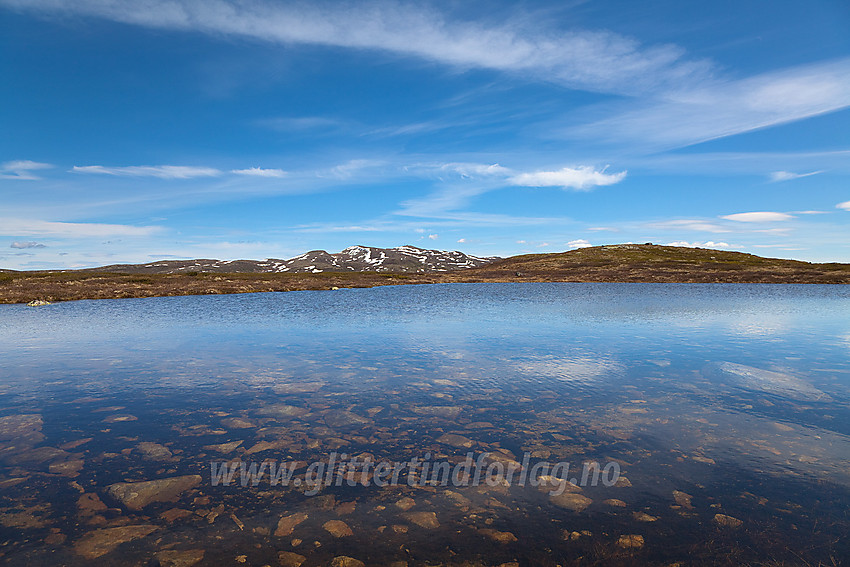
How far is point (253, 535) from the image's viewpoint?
7727 mm

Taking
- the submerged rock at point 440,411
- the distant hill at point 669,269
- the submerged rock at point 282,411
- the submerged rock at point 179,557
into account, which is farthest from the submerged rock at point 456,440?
the distant hill at point 669,269

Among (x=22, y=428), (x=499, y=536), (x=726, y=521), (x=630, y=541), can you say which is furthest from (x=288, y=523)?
(x=22, y=428)

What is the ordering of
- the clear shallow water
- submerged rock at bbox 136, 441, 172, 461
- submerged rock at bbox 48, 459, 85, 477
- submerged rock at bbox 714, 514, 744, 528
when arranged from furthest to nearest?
submerged rock at bbox 136, 441, 172, 461 < submerged rock at bbox 48, 459, 85, 477 < submerged rock at bbox 714, 514, 744, 528 < the clear shallow water

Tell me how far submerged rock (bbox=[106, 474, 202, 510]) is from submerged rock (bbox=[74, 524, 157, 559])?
72cm

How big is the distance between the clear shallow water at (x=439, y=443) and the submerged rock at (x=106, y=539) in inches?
1.6

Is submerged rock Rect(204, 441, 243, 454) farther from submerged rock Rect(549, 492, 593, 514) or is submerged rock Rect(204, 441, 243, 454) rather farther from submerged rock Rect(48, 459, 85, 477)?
submerged rock Rect(549, 492, 593, 514)

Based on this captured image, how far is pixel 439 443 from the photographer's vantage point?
A: 11766mm

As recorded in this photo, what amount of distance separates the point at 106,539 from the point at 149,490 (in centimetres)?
171

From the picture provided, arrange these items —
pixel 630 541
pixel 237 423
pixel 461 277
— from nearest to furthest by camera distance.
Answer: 1. pixel 630 541
2. pixel 237 423
3. pixel 461 277

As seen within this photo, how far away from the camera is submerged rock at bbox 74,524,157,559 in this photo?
23.9 feet

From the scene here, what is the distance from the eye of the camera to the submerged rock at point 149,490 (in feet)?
29.1

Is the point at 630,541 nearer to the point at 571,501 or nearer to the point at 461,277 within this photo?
the point at 571,501

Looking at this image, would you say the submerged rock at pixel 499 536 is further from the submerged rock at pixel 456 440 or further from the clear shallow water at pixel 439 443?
the submerged rock at pixel 456 440

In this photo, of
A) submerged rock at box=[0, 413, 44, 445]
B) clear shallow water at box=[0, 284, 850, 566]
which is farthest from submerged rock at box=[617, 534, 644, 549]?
submerged rock at box=[0, 413, 44, 445]
